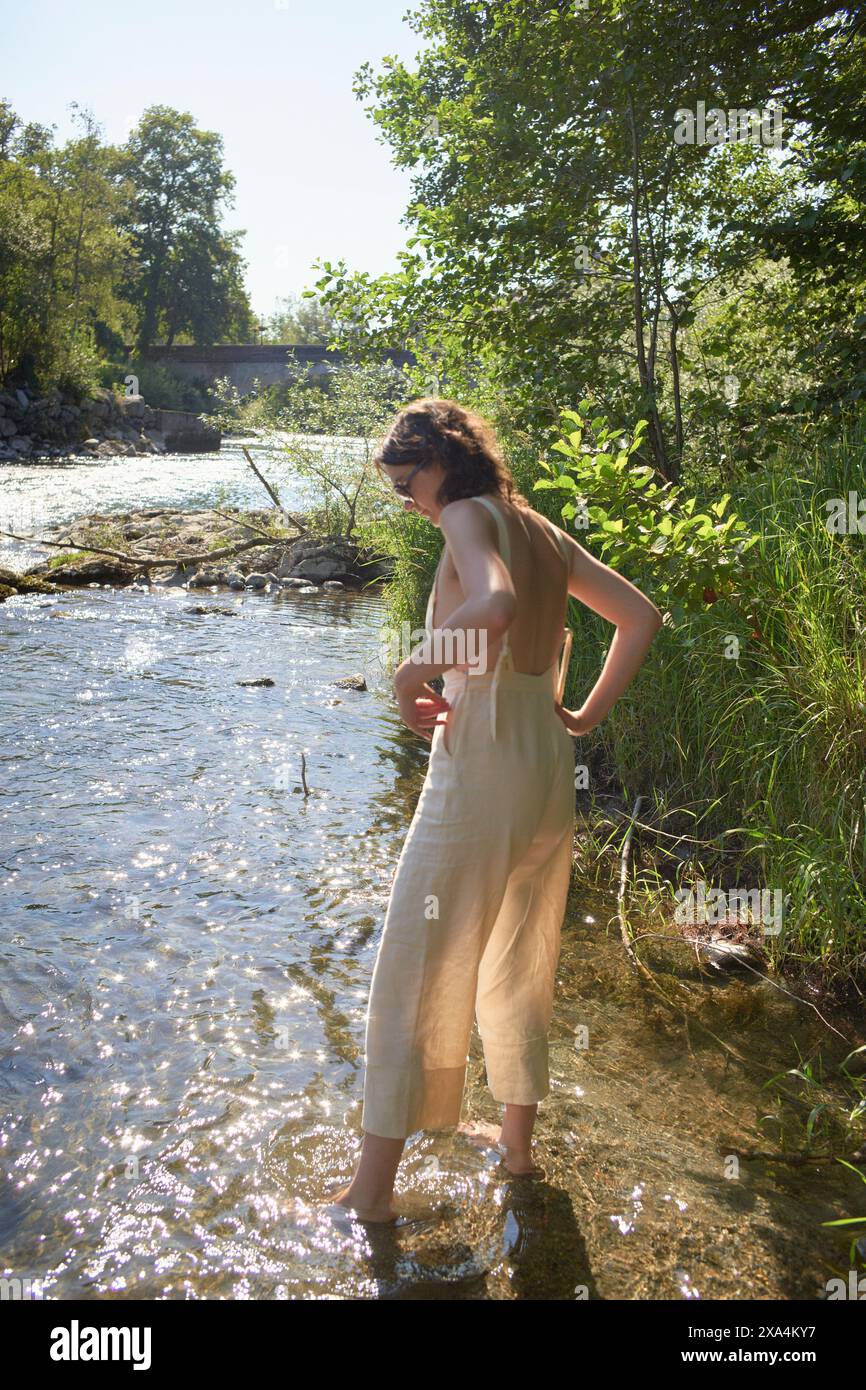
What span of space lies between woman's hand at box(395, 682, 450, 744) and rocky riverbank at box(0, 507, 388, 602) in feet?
41.0

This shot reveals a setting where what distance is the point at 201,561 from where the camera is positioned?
17.4 m

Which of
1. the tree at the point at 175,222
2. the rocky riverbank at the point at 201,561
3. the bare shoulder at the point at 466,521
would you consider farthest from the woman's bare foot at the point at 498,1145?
the tree at the point at 175,222

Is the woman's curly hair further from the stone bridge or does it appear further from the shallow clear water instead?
the stone bridge

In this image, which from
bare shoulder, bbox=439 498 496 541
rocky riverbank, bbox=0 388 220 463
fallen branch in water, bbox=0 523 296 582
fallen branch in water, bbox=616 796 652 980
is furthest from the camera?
rocky riverbank, bbox=0 388 220 463

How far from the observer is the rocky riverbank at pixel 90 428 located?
39000 millimetres

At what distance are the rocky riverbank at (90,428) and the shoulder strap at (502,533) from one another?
3577 centimetres

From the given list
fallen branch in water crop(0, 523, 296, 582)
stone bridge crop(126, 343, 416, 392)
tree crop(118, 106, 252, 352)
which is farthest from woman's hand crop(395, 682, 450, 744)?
tree crop(118, 106, 252, 352)

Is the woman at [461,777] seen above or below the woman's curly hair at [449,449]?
below

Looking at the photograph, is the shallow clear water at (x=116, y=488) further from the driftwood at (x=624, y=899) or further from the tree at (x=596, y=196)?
the driftwood at (x=624, y=899)

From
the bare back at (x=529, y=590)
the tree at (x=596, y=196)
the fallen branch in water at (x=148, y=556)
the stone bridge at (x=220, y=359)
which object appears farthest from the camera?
the stone bridge at (x=220, y=359)

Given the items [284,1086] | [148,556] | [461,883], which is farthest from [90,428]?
[461,883]

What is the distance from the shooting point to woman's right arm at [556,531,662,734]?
2.92 meters

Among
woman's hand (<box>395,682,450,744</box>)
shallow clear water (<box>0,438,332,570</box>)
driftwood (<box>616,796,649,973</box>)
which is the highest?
shallow clear water (<box>0,438,332,570</box>)
